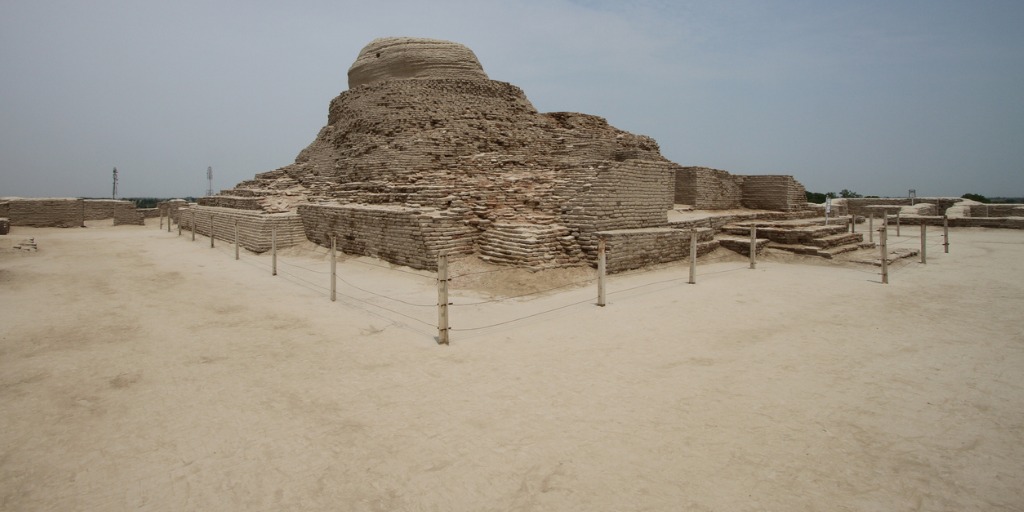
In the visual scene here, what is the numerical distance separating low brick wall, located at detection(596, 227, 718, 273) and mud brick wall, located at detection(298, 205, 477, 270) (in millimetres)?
2686

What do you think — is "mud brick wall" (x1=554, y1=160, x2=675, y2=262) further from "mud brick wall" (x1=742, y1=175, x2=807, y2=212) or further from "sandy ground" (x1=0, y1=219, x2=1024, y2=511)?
"mud brick wall" (x1=742, y1=175, x2=807, y2=212)

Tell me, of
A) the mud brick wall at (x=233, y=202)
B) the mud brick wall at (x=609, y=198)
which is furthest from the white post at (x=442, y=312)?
→ the mud brick wall at (x=233, y=202)

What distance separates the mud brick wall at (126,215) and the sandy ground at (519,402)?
2029 centimetres

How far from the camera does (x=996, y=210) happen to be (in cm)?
1952

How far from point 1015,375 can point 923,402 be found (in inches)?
49.4

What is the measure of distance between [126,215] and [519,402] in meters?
27.6

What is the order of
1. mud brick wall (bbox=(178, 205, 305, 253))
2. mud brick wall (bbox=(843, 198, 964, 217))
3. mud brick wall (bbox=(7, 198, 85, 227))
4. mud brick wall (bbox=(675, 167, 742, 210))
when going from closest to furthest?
mud brick wall (bbox=(178, 205, 305, 253)) < mud brick wall (bbox=(675, 167, 742, 210)) < mud brick wall (bbox=(7, 198, 85, 227)) < mud brick wall (bbox=(843, 198, 964, 217))

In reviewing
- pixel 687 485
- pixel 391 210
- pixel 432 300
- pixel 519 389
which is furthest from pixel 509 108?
pixel 687 485

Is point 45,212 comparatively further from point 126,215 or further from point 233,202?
point 233,202

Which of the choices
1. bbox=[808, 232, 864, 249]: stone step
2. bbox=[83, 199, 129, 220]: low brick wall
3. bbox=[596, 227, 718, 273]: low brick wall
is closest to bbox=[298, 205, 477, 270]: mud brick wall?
bbox=[596, 227, 718, 273]: low brick wall

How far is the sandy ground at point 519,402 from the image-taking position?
2535mm

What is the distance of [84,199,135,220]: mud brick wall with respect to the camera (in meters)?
22.8

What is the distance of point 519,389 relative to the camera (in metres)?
3.82

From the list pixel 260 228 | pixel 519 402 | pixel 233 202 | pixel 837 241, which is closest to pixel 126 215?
pixel 233 202
